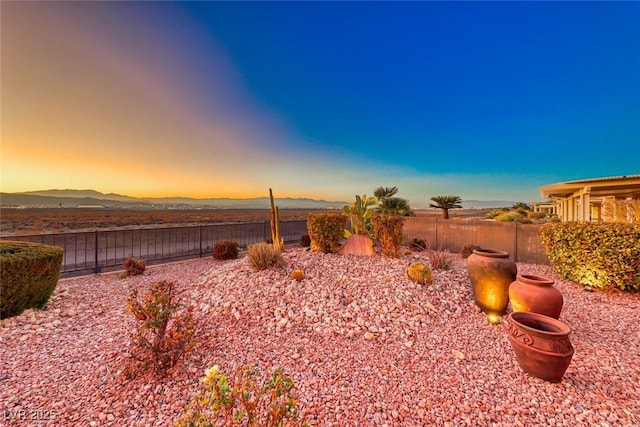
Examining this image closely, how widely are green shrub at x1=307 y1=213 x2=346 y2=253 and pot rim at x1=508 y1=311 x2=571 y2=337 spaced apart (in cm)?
455

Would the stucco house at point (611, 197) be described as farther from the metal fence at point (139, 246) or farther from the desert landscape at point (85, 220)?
the metal fence at point (139, 246)

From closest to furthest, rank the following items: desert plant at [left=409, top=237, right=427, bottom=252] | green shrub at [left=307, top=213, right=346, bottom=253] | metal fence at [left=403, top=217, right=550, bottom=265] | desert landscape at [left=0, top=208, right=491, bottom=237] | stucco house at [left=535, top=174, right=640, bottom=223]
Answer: green shrub at [left=307, top=213, right=346, bottom=253] < stucco house at [left=535, top=174, right=640, bottom=223] < metal fence at [left=403, top=217, right=550, bottom=265] < desert plant at [left=409, top=237, right=427, bottom=252] < desert landscape at [left=0, top=208, right=491, bottom=237]

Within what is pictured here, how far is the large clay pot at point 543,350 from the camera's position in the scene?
2.34m

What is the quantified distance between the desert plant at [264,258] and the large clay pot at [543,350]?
13.6 ft

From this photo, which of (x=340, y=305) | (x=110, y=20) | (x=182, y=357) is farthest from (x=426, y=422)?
(x=110, y=20)

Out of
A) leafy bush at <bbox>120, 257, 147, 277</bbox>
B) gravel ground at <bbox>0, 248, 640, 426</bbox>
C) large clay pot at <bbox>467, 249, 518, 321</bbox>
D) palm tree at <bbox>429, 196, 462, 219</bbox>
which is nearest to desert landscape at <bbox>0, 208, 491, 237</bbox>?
palm tree at <bbox>429, 196, 462, 219</bbox>

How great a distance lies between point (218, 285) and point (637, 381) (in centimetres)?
592

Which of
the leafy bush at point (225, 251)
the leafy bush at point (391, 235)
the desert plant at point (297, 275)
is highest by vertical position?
the leafy bush at point (391, 235)

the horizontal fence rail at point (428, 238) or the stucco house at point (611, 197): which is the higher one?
the stucco house at point (611, 197)

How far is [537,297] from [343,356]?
8.72 ft

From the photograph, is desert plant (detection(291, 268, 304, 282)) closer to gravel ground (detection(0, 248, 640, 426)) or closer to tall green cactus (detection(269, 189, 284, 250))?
gravel ground (detection(0, 248, 640, 426))

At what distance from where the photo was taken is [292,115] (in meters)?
11.9

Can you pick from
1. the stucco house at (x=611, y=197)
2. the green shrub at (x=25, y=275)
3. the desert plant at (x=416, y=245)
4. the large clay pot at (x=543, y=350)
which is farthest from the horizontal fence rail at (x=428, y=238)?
the large clay pot at (x=543, y=350)

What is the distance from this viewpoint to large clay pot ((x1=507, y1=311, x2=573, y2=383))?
234 centimetres
